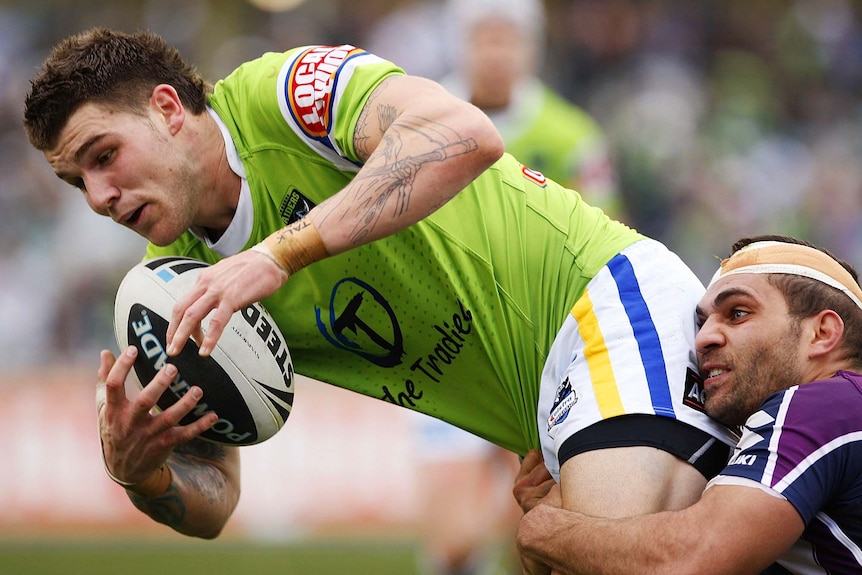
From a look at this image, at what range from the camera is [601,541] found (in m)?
3.31

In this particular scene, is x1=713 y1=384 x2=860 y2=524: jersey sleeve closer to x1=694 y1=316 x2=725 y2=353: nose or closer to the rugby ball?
x1=694 y1=316 x2=725 y2=353: nose

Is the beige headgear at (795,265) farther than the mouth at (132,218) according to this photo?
No

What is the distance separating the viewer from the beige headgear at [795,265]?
145 inches

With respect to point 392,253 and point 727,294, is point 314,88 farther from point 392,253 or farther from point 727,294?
point 727,294

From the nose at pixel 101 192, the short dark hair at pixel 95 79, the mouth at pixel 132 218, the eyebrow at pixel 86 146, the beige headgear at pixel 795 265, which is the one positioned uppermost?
the short dark hair at pixel 95 79

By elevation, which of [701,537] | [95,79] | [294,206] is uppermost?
[95,79]

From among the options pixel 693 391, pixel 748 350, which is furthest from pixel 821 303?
pixel 693 391

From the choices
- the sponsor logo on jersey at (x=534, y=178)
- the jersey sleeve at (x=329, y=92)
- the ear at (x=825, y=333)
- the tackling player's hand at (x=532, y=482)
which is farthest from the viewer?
the sponsor logo on jersey at (x=534, y=178)

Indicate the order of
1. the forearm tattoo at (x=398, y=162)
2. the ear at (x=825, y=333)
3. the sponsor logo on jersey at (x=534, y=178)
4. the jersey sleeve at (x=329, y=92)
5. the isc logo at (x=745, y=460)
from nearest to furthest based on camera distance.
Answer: the isc logo at (x=745, y=460), the forearm tattoo at (x=398, y=162), the ear at (x=825, y=333), the jersey sleeve at (x=329, y=92), the sponsor logo on jersey at (x=534, y=178)

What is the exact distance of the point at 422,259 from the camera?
402 cm

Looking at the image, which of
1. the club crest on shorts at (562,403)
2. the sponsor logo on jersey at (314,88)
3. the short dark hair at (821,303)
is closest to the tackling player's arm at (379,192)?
the sponsor logo on jersey at (314,88)

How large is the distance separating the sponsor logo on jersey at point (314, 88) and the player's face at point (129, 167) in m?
0.44

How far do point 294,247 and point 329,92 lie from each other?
61 centimetres

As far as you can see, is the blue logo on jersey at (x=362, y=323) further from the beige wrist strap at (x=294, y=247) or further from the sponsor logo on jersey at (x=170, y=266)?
the beige wrist strap at (x=294, y=247)
